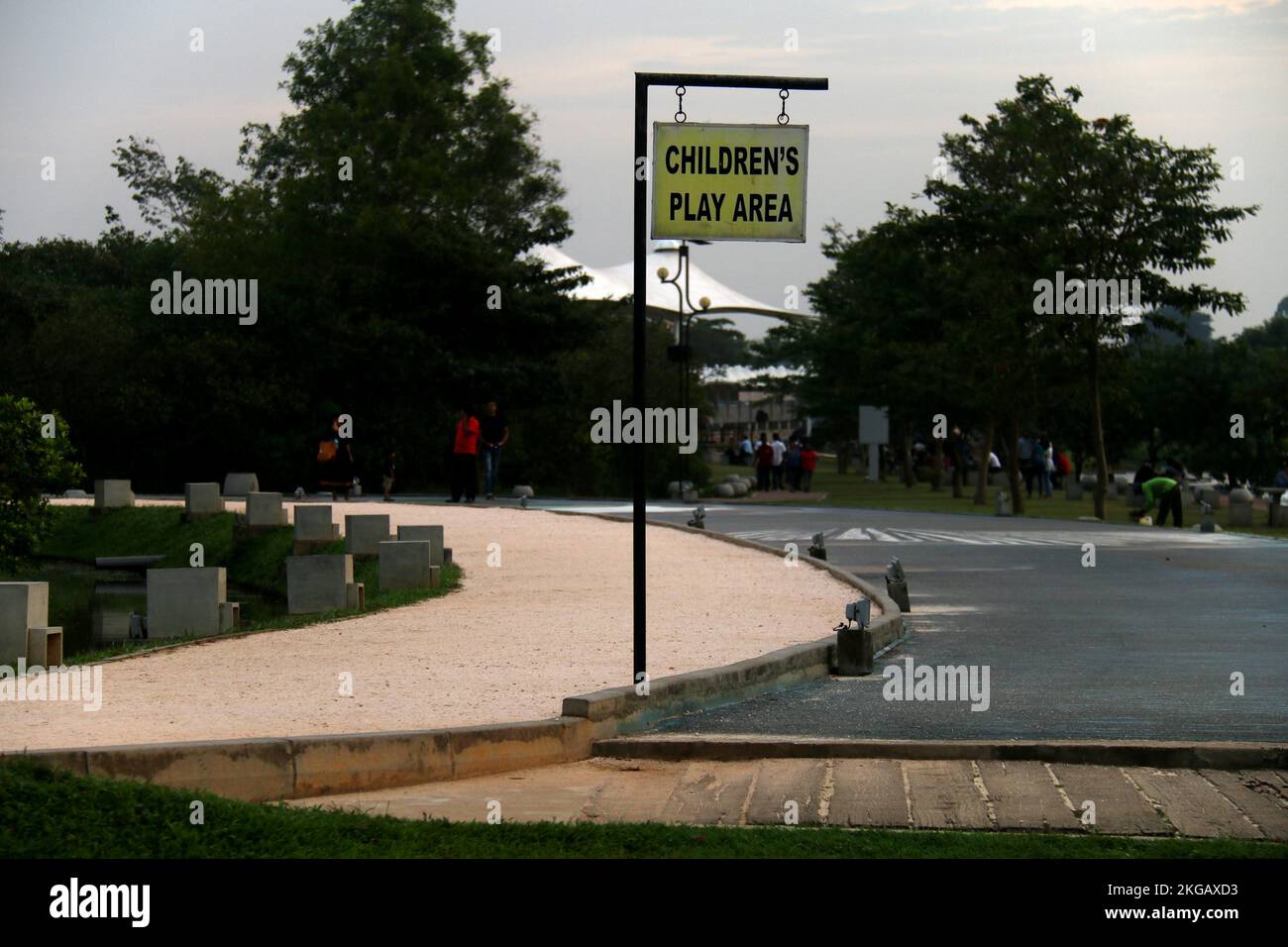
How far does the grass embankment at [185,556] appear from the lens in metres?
17.7

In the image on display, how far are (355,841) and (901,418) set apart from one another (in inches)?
1969

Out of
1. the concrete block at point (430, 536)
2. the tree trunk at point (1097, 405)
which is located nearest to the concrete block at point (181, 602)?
the concrete block at point (430, 536)

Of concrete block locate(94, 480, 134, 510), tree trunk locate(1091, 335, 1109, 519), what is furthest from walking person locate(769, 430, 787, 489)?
concrete block locate(94, 480, 134, 510)

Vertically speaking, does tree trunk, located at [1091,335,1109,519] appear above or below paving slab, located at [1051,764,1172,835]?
above

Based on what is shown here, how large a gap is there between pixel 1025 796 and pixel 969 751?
0.96 metres

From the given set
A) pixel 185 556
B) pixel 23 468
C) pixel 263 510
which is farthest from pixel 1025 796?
pixel 185 556

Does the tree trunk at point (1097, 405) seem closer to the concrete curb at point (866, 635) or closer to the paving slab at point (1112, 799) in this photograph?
the concrete curb at point (866, 635)

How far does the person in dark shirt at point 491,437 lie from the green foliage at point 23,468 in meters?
9.37

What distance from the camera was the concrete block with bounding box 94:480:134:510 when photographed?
34.3 meters

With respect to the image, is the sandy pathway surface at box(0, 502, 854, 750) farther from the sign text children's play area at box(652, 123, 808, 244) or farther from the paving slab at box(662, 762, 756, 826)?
the sign text children's play area at box(652, 123, 808, 244)

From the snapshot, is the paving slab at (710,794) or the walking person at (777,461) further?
the walking person at (777,461)

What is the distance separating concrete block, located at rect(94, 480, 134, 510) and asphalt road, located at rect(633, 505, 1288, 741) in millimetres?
14323
